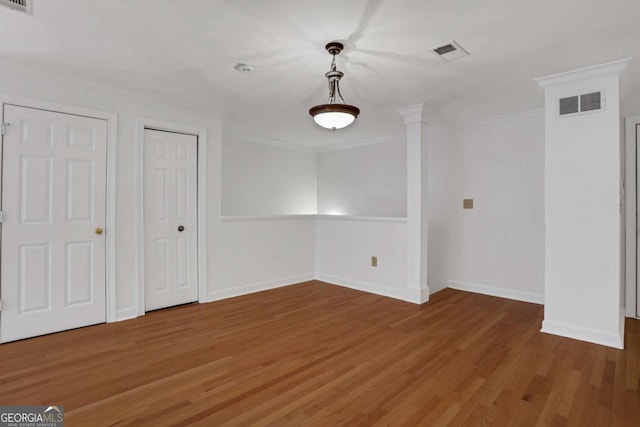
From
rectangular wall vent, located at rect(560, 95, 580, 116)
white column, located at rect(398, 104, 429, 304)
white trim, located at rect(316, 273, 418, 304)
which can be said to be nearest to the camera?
rectangular wall vent, located at rect(560, 95, 580, 116)

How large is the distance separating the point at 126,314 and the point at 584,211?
4512 millimetres

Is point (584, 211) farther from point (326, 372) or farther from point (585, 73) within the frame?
point (326, 372)

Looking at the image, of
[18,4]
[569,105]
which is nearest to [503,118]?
[569,105]

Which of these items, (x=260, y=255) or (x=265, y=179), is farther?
(x=265, y=179)

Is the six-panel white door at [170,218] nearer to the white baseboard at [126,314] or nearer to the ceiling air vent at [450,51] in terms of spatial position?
the white baseboard at [126,314]

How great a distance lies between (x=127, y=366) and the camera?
8.16 ft

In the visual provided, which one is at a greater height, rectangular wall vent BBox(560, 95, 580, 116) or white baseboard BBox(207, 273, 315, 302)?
rectangular wall vent BBox(560, 95, 580, 116)

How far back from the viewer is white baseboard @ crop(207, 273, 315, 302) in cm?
428

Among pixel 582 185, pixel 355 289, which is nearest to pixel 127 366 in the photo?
pixel 355 289

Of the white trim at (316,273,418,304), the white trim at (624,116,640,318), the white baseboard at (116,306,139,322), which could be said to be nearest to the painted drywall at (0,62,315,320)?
the white baseboard at (116,306,139,322)

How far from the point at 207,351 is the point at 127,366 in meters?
0.57

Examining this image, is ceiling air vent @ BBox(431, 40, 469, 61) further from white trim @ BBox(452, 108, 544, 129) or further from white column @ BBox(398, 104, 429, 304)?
white trim @ BBox(452, 108, 544, 129)

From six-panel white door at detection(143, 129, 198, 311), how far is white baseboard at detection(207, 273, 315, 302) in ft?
0.87

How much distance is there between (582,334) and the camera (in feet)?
9.79
